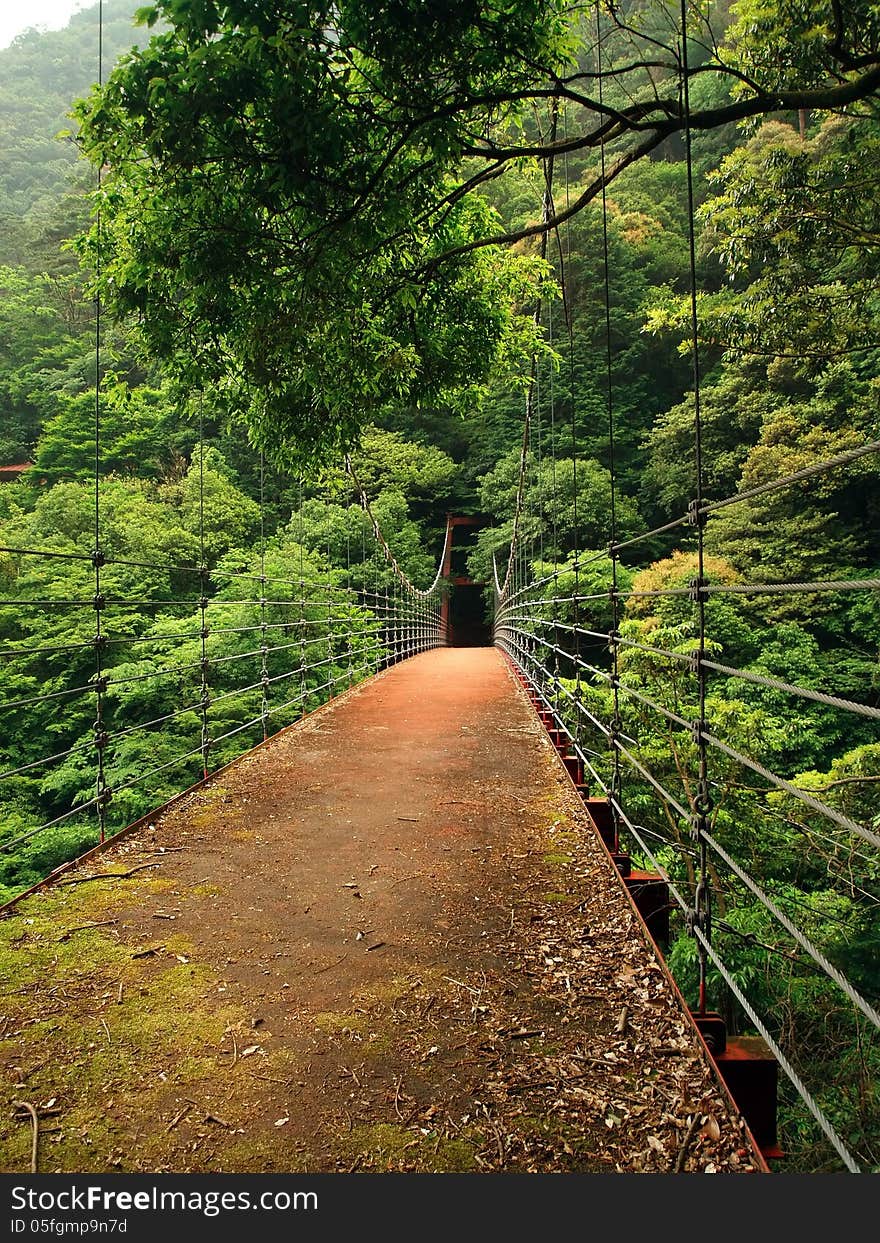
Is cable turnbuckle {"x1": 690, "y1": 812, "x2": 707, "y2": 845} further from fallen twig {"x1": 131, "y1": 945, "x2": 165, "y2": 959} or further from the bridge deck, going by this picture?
fallen twig {"x1": 131, "y1": 945, "x2": 165, "y2": 959}

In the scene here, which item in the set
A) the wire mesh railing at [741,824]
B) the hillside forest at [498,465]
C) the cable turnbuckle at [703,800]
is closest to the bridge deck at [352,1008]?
the wire mesh railing at [741,824]

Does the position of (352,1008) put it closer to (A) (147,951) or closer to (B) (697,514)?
(A) (147,951)

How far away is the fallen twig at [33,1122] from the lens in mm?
1340

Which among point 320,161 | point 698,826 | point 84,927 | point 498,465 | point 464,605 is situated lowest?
point 84,927

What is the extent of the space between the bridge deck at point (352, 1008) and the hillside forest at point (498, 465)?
658 mm

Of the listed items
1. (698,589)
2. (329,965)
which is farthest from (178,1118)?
(698,589)

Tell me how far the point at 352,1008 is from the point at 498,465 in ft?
67.5

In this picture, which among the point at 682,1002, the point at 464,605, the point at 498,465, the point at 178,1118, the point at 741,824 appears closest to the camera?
the point at 178,1118

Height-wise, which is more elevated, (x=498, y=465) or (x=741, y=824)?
(x=498, y=465)

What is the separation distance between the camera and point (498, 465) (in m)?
21.5

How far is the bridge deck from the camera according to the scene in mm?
1362

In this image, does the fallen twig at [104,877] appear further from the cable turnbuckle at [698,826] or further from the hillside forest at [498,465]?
the cable turnbuckle at [698,826]

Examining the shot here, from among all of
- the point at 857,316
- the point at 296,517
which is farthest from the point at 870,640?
the point at 296,517

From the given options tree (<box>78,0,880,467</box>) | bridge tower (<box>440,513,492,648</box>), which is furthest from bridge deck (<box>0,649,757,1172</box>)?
bridge tower (<box>440,513,492,648</box>)
